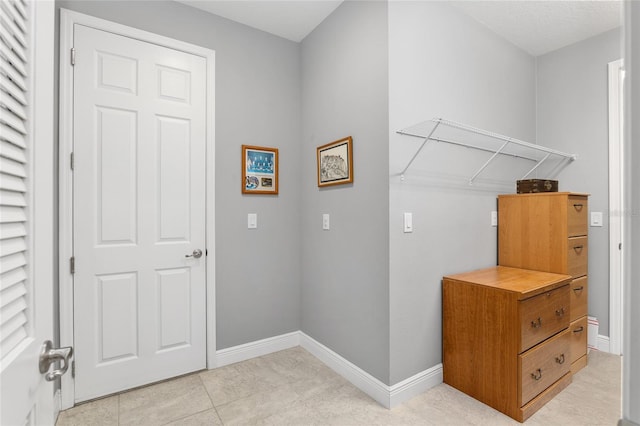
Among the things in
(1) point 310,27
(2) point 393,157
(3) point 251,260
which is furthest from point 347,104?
(3) point 251,260

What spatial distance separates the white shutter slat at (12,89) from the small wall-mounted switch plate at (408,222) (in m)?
1.83

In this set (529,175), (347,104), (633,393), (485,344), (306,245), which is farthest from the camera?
(529,175)

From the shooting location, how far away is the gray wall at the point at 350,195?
6.64 feet

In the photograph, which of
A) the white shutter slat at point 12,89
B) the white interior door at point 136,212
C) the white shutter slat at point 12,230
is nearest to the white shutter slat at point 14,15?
the white shutter slat at point 12,89

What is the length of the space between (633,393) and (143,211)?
2.39 metres

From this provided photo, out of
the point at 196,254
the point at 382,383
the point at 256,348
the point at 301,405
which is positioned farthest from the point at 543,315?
the point at 196,254

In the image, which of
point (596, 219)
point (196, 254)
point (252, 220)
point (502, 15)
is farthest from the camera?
point (596, 219)

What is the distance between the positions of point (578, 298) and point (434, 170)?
156 cm

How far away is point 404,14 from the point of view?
203cm

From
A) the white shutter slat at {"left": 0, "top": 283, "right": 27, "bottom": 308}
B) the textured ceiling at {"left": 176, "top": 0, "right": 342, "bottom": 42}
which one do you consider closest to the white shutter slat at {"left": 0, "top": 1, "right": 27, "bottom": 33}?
the white shutter slat at {"left": 0, "top": 283, "right": 27, "bottom": 308}

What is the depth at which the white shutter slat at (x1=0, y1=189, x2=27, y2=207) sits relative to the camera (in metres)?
0.57

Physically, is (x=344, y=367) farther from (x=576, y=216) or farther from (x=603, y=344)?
(x=603, y=344)

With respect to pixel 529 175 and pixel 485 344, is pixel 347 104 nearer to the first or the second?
pixel 485 344

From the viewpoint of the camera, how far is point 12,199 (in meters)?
0.61
